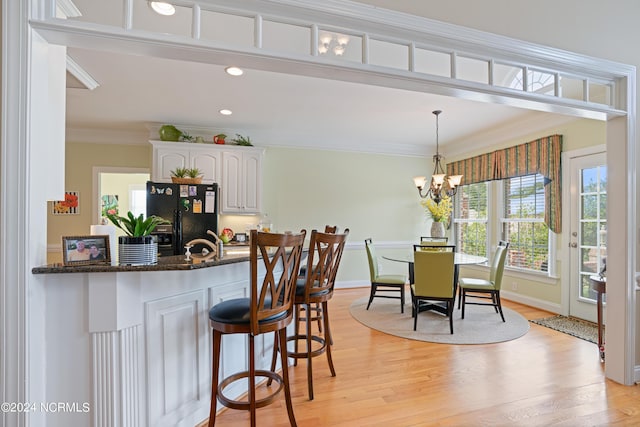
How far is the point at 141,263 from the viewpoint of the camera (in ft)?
5.08

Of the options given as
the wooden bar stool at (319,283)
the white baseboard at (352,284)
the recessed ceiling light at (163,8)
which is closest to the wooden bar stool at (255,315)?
the wooden bar stool at (319,283)

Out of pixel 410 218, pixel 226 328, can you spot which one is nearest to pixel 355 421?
pixel 226 328

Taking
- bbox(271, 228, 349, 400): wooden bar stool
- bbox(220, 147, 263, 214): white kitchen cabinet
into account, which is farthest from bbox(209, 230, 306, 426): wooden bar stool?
bbox(220, 147, 263, 214): white kitchen cabinet

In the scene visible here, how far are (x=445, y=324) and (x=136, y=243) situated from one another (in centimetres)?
343

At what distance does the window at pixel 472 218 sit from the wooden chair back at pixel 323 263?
4024mm

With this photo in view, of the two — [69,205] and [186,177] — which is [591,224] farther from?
[69,205]

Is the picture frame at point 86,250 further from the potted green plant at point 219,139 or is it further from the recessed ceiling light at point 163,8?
the potted green plant at point 219,139

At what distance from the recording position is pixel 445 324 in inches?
146

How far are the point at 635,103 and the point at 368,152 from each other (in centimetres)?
381

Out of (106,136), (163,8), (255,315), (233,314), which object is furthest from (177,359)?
(106,136)

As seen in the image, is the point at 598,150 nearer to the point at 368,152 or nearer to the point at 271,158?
the point at 368,152

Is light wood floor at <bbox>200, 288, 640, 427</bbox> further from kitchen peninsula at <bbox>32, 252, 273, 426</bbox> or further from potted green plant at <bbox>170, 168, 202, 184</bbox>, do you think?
potted green plant at <bbox>170, 168, 202, 184</bbox>

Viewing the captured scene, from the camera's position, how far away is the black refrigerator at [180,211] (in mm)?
4121

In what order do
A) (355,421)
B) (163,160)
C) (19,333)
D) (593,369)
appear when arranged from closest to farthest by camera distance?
1. (19,333)
2. (355,421)
3. (593,369)
4. (163,160)
